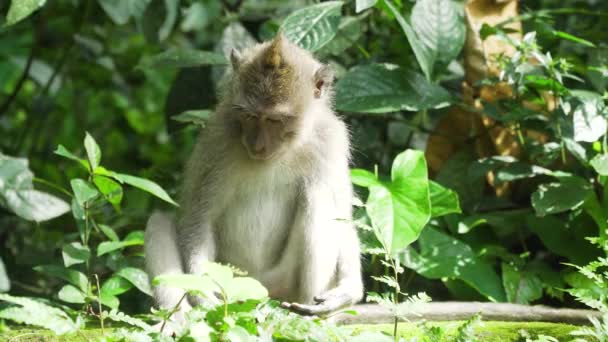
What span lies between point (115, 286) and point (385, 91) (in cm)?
259

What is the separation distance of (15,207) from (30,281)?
159 cm

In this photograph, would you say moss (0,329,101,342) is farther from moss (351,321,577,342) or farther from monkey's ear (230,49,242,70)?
monkey's ear (230,49,242,70)

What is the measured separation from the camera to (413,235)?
16.6ft

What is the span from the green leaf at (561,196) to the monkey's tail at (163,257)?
2.70 meters

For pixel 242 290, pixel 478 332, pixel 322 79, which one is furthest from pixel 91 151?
pixel 478 332

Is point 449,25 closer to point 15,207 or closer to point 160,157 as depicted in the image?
point 15,207

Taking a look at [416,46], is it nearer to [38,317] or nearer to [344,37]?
[344,37]

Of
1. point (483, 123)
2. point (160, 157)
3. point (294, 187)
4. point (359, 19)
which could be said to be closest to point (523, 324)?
point (294, 187)

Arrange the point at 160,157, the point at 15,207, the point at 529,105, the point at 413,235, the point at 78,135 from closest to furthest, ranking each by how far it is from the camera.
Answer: the point at 413,235, the point at 15,207, the point at 529,105, the point at 78,135, the point at 160,157


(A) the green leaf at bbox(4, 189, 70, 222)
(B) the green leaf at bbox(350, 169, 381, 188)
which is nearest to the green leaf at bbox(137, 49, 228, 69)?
(A) the green leaf at bbox(4, 189, 70, 222)

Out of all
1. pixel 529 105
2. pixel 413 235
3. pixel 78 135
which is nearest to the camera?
pixel 413 235

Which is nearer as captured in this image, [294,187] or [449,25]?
[294,187]

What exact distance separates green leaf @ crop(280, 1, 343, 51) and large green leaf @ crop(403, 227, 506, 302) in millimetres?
1720

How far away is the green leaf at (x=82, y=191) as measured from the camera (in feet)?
17.4
